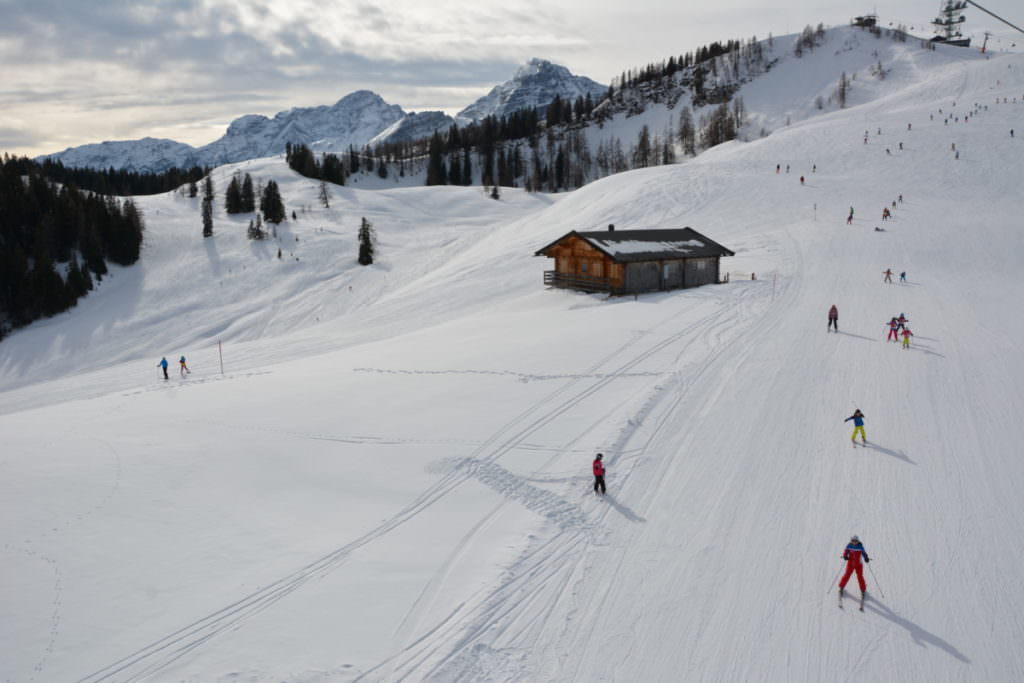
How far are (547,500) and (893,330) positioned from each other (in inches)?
776

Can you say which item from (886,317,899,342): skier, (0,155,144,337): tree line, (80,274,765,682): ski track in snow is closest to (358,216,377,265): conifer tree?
(0,155,144,337): tree line

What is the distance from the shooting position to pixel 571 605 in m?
10.8

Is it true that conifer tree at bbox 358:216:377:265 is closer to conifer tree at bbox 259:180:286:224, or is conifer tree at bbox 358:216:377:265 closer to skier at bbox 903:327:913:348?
conifer tree at bbox 259:180:286:224

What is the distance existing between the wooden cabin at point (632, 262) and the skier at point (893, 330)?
14.8 meters

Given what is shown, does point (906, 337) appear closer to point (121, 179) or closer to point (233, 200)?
point (233, 200)

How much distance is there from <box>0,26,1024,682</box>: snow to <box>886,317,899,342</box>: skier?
63 centimetres

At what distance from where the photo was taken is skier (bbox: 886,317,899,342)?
85.3 feet

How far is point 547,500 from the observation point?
1444 centimetres

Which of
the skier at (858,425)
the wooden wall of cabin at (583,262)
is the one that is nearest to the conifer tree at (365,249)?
the wooden wall of cabin at (583,262)

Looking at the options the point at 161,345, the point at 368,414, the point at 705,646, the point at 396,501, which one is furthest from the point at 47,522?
the point at 161,345

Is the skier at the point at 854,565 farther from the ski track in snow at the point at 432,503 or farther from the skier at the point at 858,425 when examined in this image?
the skier at the point at 858,425

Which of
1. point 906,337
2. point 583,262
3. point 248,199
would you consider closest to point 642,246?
point 583,262

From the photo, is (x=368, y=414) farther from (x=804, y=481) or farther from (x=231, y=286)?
(x=231, y=286)

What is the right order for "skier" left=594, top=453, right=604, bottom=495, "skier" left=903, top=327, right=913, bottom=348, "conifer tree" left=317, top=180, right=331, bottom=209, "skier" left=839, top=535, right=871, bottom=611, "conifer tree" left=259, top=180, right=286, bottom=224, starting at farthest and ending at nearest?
"conifer tree" left=317, top=180, right=331, bottom=209 < "conifer tree" left=259, top=180, right=286, bottom=224 < "skier" left=903, top=327, right=913, bottom=348 < "skier" left=594, top=453, right=604, bottom=495 < "skier" left=839, top=535, right=871, bottom=611
